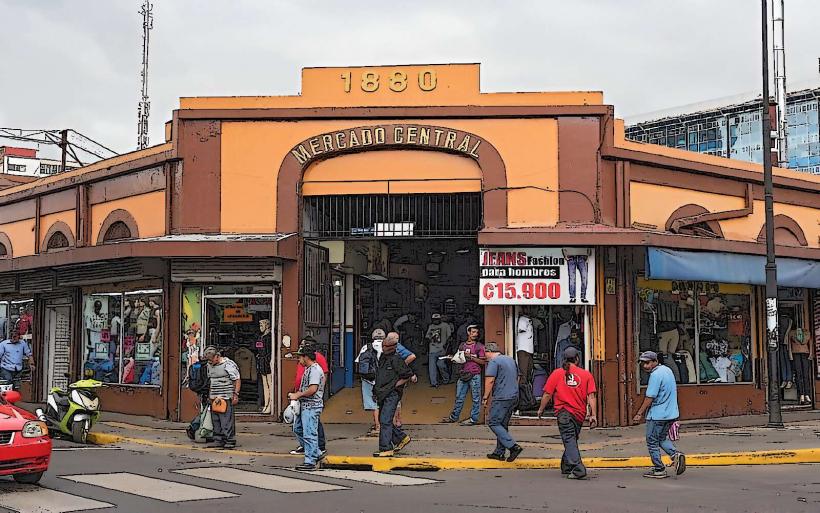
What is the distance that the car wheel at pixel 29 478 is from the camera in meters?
10.8

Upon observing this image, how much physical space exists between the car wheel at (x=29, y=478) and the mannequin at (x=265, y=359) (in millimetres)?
7592

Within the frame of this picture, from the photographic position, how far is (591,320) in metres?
18.0

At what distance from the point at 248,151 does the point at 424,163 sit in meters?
3.43

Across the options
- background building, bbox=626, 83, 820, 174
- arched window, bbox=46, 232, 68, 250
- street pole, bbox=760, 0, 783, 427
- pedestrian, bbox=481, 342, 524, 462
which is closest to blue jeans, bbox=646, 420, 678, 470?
pedestrian, bbox=481, 342, 524, 462

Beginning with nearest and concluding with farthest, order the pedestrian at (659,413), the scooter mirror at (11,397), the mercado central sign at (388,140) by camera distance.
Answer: the scooter mirror at (11,397) < the pedestrian at (659,413) < the mercado central sign at (388,140)

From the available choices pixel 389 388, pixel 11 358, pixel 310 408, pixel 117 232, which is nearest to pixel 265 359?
pixel 117 232

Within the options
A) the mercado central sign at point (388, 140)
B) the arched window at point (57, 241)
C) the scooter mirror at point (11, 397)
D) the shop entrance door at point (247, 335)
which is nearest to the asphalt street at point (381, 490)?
the scooter mirror at point (11, 397)

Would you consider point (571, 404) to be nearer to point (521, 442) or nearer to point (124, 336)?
point (521, 442)

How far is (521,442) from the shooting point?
15.6 metres

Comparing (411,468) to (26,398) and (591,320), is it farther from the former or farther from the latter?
(26,398)

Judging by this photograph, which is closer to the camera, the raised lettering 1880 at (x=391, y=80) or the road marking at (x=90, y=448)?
the road marking at (x=90, y=448)

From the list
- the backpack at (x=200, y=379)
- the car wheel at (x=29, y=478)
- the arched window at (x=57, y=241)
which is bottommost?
the car wheel at (x=29, y=478)

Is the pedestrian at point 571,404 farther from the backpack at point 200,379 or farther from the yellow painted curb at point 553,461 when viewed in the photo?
the backpack at point 200,379

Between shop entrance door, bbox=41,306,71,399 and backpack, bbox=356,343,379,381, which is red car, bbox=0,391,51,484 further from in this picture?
shop entrance door, bbox=41,306,71,399
